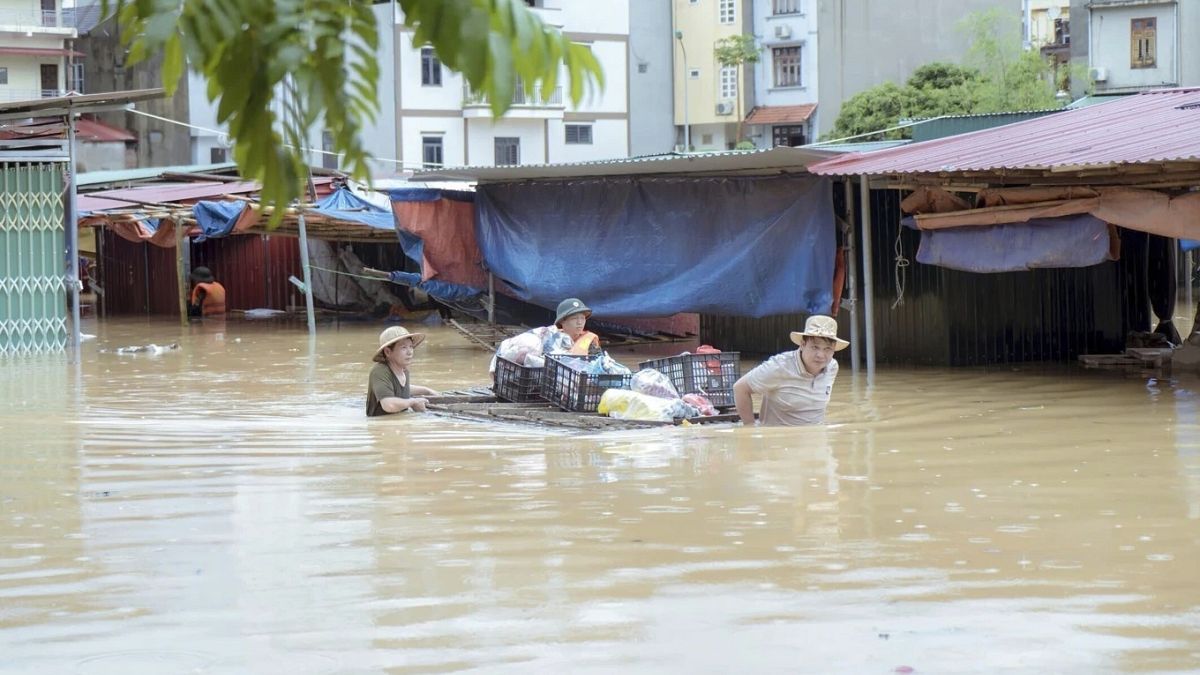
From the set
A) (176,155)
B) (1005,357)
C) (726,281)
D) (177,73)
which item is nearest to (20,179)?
(726,281)

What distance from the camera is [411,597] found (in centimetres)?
568

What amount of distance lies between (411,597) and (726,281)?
11266 millimetres

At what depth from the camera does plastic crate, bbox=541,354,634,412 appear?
10.5m

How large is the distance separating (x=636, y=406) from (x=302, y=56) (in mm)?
7753

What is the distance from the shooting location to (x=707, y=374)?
35.5 feet

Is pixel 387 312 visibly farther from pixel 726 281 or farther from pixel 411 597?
pixel 411 597

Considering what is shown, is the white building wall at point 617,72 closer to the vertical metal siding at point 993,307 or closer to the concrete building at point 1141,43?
the concrete building at point 1141,43

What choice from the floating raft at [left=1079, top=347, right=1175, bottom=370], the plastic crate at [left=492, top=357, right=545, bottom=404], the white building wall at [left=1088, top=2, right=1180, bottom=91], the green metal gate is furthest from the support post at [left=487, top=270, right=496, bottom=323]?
the white building wall at [left=1088, top=2, right=1180, bottom=91]

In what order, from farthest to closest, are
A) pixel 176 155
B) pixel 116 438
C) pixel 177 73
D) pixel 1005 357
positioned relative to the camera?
pixel 176 155 < pixel 1005 357 < pixel 116 438 < pixel 177 73

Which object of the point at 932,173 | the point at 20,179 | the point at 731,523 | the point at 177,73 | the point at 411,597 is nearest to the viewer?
the point at 177,73

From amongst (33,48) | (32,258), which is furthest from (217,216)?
(33,48)

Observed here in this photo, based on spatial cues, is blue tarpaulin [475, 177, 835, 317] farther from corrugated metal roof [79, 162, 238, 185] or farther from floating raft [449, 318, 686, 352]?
corrugated metal roof [79, 162, 238, 185]

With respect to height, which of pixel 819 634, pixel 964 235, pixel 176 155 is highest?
pixel 176 155

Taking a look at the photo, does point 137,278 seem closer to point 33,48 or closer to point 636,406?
point 33,48
